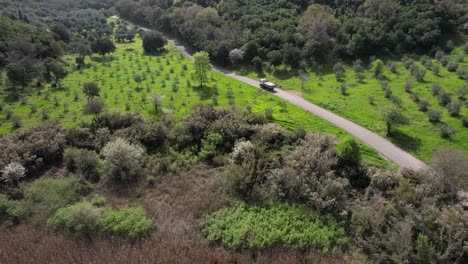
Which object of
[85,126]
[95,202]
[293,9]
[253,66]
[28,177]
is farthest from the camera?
[293,9]

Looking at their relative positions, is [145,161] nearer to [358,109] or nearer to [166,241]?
[166,241]

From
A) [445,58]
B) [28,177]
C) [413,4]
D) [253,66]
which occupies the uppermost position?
[413,4]

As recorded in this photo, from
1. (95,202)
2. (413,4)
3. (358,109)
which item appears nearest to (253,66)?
(358,109)

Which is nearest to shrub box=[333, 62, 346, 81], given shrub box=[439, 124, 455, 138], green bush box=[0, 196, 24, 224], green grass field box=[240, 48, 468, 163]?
green grass field box=[240, 48, 468, 163]

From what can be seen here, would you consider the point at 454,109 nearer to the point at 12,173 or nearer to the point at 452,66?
the point at 452,66

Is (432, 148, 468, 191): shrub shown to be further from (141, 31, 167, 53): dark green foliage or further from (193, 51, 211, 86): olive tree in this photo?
(141, 31, 167, 53): dark green foliage

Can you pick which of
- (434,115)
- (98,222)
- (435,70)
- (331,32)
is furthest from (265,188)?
(331,32)
